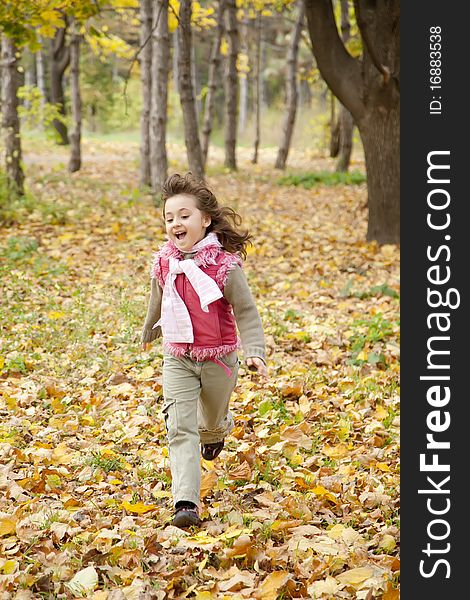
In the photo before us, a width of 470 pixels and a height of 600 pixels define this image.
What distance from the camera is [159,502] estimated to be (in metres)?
4.11

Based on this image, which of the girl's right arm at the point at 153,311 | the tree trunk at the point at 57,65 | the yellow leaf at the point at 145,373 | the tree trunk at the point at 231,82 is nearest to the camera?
the girl's right arm at the point at 153,311

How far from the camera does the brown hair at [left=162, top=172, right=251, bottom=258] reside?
A: 3963 millimetres

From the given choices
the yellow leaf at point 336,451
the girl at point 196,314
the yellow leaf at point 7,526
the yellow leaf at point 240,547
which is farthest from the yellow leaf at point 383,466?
the yellow leaf at point 7,526

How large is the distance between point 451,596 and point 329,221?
10368 mm

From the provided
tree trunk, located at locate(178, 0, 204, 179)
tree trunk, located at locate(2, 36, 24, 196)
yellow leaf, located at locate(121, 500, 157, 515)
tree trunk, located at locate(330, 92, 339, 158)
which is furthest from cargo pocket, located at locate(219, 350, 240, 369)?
tree trunk, located at locate(330, 92, 339, 158)

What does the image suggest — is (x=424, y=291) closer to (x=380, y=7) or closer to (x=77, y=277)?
(x=77, y=277)

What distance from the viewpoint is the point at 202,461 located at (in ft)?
15.2

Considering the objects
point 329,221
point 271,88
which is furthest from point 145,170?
point 271,88

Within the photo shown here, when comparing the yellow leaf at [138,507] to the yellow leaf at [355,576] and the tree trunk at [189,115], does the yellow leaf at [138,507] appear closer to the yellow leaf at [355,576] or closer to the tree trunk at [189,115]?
the yellow leaf at [355,576]

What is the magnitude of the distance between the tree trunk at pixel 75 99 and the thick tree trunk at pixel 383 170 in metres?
8.88

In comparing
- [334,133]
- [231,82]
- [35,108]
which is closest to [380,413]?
[35,108]

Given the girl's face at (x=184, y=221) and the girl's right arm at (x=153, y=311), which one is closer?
the girl's face at (x=184, y=221)

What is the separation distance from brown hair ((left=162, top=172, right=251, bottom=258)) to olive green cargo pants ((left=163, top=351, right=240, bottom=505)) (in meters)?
0.62

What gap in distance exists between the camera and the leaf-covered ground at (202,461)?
3.32 meters
